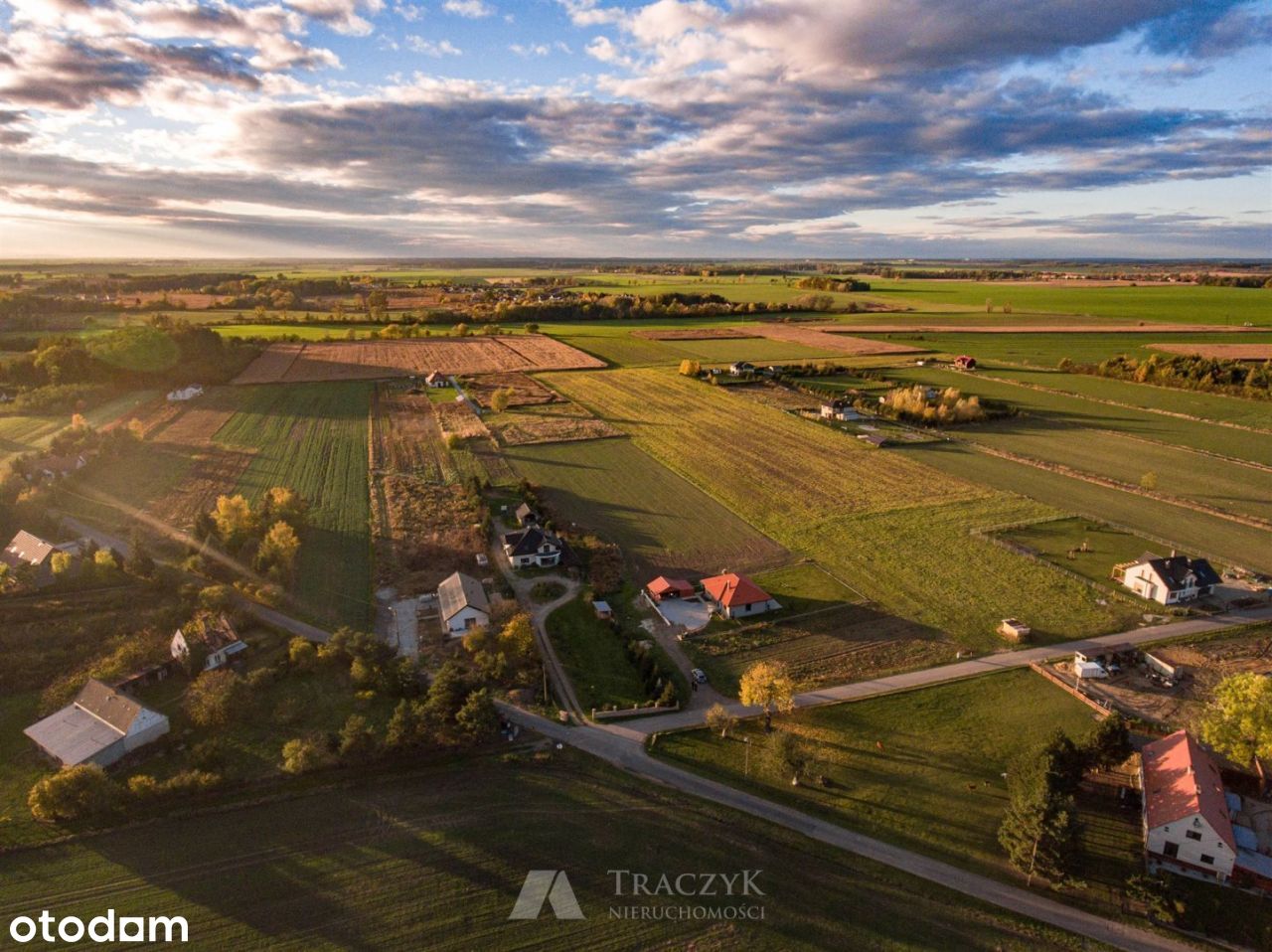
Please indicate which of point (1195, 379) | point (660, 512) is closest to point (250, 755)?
point (660, 512)

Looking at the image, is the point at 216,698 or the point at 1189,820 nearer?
the point at 1189,820

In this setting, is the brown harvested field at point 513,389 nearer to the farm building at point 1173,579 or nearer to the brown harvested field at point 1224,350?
the farm building at point 1173,579

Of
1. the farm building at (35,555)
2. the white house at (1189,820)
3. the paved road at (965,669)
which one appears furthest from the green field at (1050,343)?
the farm building at (35,555)

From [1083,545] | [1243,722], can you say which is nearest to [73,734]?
A: [1243,722]

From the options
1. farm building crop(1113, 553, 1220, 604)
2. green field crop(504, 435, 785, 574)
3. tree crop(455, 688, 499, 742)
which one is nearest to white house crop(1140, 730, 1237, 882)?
farm building crop(1113, 553, 1220, 604)

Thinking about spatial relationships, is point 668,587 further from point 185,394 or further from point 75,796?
point 185,394

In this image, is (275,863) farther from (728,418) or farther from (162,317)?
(162,317)

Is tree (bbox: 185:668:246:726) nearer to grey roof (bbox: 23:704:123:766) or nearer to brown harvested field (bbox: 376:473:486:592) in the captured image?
grey roof (bbox: 23:704:123:766)
